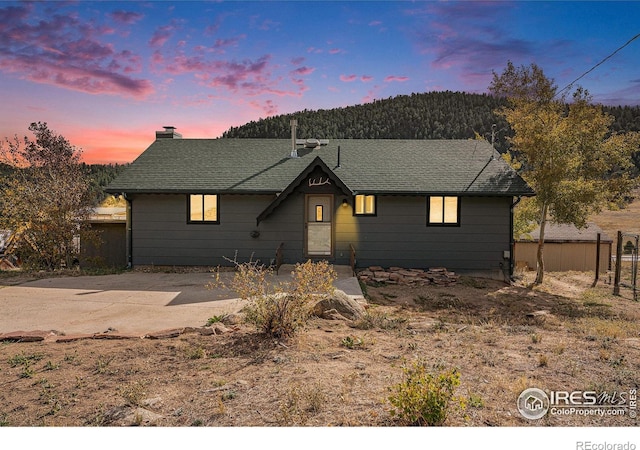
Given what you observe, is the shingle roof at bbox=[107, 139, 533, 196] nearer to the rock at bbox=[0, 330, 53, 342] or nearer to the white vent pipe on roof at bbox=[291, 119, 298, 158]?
the white vent pipe on roof at bbox=[291, 119, 298, 158]

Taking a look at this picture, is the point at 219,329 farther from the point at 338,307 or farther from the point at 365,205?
the point at 365,205

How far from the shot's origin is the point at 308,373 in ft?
17.0

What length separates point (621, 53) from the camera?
645cm

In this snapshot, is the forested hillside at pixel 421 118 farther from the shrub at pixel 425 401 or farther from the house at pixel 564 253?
the shrub at pixel 425 401

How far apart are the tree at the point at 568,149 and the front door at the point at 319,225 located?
286 inches

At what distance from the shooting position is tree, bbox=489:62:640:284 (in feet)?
45.4

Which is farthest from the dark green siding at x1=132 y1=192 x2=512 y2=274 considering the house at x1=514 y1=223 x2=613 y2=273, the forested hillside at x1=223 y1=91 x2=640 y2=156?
the forested hillside at x1=223 y1=91 x2=640 y2=156

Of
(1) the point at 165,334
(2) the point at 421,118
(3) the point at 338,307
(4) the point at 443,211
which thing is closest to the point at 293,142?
(4) the point at 443,211

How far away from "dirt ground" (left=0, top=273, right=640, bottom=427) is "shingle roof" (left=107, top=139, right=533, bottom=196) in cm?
675

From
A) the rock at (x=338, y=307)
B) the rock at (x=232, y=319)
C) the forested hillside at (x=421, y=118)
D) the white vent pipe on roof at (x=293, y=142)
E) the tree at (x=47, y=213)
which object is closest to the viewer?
the rock at (x=232, y=319)

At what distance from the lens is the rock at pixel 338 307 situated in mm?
8391

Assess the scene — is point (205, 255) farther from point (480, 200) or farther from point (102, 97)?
point (480, 200)

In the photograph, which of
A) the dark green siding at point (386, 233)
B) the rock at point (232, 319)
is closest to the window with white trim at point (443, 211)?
the dark green siding at point (386, 233)

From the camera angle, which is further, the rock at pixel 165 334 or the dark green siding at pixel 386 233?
the dark green siding at pixel 386 233
